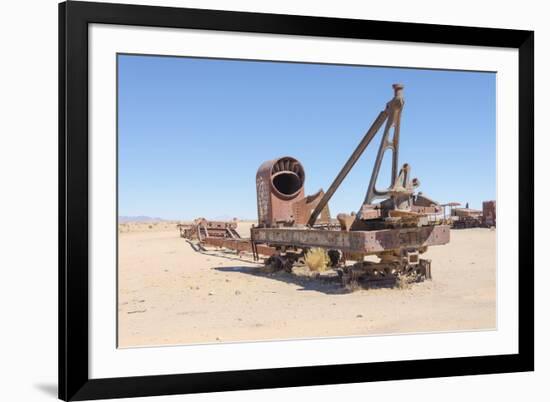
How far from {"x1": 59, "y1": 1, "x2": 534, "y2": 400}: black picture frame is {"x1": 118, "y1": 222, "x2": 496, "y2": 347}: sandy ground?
16.0 inches

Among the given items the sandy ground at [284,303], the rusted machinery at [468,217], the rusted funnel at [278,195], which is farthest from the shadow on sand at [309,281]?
the rusted funnel at [278,195]

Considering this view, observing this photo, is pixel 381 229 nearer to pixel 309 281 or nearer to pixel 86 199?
pixel 309 281

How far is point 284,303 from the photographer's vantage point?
8328 mm

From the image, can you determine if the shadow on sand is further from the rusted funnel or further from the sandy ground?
the rusted funnel

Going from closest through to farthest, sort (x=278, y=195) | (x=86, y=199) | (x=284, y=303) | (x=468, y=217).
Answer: (x=86, y=199)
(x=284, y=303)
(x=468, y=217)
(x=278, y=195)

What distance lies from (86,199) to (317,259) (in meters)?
5.36

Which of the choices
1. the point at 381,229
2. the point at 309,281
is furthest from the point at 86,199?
the point at 381,229

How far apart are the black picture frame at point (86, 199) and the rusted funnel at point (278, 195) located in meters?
5.17

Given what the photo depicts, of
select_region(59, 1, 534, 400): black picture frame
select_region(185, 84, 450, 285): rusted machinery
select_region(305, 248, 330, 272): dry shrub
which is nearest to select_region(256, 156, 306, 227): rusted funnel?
select_region(185, 84, 450, 285): rusted machinery

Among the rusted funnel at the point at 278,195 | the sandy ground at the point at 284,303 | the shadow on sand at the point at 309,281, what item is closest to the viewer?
the sandy ground at the point at 284,303

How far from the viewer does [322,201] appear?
35.3 ft

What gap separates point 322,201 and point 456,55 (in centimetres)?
372

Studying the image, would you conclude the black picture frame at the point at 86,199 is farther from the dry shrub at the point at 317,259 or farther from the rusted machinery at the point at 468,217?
the dry shrub at the point at 317,259

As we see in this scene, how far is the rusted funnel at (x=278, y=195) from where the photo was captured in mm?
12688
